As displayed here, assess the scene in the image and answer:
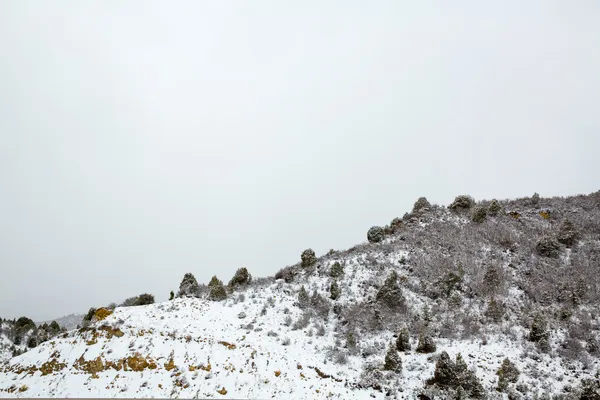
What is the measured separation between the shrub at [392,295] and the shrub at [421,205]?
16.6m

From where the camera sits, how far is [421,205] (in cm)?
3697

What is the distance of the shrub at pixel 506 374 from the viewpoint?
12704mm

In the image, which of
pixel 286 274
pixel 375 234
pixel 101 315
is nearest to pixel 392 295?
pixel 286 274

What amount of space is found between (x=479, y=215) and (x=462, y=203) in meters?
4.58

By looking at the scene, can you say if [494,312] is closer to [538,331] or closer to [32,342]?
[538,331]

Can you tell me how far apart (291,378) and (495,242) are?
2182 cm

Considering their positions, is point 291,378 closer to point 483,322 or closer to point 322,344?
point 322,344

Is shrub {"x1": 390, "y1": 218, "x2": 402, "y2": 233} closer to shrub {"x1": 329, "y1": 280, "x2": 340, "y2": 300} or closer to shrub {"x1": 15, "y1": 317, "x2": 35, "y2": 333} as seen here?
shrub {"x1": 329, "y1": 280, "x2": 340, "y2": 300}

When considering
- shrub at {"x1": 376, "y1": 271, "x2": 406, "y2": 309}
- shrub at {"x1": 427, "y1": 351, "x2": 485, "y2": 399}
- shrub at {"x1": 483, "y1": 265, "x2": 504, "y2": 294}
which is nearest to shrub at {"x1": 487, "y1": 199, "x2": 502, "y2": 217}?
shrub at {"x1": 483, "y1": 265, "x2": 504, "y2": 294}

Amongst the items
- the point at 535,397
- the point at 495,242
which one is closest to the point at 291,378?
the point at 535,397

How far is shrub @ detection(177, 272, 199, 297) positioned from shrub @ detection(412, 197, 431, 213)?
25.1 meters

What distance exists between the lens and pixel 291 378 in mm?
13172

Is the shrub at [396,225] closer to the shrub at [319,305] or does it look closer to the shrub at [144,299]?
the shrub at [319,305]

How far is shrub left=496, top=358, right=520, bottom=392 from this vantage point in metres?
12.7
